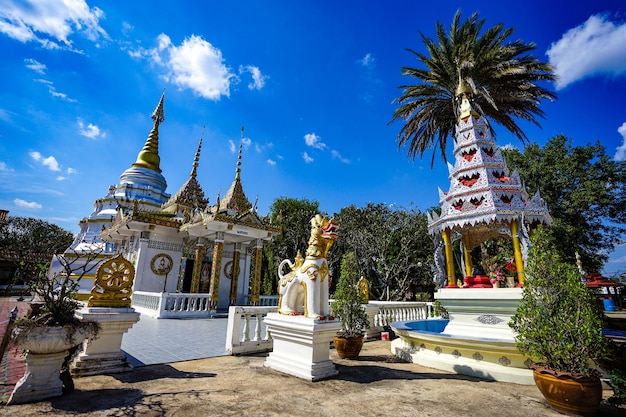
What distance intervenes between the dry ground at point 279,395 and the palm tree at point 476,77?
387 inches

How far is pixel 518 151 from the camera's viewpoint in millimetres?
22547

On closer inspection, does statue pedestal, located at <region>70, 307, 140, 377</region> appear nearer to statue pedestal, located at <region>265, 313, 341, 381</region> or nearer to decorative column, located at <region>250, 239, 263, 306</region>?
statue pedestal, located at <region>265, 313, 341, 381</region>

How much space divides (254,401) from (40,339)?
2700 millimetres

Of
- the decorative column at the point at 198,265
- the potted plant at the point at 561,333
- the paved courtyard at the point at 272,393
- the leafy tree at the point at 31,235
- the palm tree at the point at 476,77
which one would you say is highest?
the palm tree at the point at 476,77

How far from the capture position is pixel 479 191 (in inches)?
309

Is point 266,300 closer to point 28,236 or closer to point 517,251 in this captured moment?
point 517,251

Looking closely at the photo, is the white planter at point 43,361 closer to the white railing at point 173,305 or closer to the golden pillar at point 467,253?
the white railing at point 173,305

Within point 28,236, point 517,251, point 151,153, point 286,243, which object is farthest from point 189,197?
point 28,236

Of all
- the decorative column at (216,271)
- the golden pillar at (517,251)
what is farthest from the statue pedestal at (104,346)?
the decorative column at (216,271)

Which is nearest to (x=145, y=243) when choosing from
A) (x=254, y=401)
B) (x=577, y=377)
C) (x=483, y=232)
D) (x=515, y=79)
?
A: (x=254, y=401)

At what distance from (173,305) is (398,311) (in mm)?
9550

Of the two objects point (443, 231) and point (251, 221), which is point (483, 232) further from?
point (251, 221)

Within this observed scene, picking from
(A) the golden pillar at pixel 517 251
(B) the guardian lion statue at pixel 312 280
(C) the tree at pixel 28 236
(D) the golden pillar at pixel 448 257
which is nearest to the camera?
(B) the guardian lion statue at pixel 312 280

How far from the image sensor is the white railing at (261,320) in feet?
22.1
